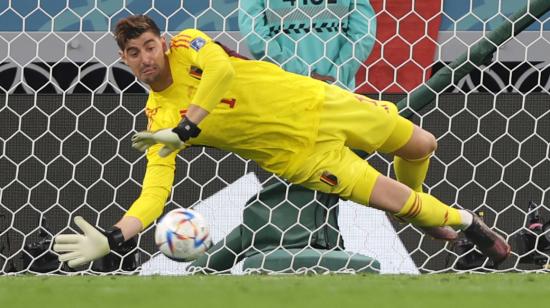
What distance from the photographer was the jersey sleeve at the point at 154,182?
4.16 meters

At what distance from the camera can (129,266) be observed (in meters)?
5.07

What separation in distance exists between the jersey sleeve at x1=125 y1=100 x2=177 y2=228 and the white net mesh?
0.78 metres

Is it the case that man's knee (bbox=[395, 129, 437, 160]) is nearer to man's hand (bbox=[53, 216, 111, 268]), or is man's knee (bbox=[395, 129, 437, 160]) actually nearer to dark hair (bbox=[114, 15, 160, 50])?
dark hair (bbox=[114, 15, 160, 50])

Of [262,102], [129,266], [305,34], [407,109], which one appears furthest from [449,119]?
[129,266]

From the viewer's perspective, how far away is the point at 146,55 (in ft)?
13.8

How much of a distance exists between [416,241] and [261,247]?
71 centimetres

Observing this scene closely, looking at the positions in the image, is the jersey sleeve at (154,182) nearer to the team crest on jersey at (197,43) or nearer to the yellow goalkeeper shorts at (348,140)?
the team crest on jersey at (197,43)

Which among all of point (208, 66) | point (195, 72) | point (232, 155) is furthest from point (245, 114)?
point (232, 155)

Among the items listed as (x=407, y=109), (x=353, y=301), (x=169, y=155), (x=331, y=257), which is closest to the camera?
(x=353, y=301)

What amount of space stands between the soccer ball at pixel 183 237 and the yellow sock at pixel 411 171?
0.99 metres

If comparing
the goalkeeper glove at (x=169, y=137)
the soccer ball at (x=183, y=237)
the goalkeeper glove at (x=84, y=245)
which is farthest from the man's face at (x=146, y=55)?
the goalkeeper glove at (x=84, y=245)

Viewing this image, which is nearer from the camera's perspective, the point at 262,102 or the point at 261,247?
the point at 262,102

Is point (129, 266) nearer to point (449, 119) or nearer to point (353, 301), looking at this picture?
point (449, 119)

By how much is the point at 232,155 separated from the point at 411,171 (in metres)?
0.85
